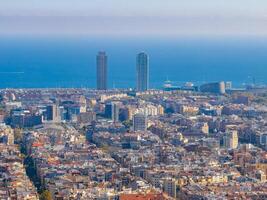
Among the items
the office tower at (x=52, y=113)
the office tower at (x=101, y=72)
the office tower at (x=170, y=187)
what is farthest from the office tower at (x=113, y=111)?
the office tower at (x=170, y=187)

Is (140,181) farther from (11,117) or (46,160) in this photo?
(11,117)

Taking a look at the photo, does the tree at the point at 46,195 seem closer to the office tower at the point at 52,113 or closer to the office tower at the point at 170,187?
Answer: the office tower at the point at 170,187

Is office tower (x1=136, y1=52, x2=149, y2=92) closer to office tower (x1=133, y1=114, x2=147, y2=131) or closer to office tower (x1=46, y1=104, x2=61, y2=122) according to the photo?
office tower (x1=46, y1=104, x2=61, y2=122)

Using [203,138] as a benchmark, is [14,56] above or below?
above

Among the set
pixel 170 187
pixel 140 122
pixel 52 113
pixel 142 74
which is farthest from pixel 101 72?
pixel 170 187

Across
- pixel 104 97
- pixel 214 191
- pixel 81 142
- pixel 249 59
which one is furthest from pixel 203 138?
pixel 249 59

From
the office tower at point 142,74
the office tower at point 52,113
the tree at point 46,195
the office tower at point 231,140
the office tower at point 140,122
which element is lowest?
the tree at point 46,195
